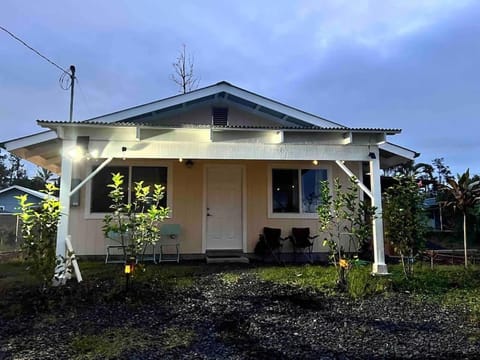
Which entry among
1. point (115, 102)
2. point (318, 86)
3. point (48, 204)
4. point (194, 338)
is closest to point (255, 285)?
point (194, 338)

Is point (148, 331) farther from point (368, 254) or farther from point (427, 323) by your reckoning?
point (368, 254)

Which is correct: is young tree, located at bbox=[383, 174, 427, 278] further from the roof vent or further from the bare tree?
the bare tree

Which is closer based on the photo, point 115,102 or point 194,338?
point 194,338

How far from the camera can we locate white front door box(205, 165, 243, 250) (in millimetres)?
8375

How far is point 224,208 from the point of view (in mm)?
8469

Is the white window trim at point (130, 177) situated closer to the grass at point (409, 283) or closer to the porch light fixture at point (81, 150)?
the porch light fixture at point (81, 150)

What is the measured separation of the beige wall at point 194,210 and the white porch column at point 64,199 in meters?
2.21

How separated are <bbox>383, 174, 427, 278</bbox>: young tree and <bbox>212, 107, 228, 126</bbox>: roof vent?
4.09m

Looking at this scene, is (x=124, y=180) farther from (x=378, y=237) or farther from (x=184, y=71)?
(x=184, y=71)

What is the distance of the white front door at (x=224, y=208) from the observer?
8375 mm

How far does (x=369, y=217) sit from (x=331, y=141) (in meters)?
1.52

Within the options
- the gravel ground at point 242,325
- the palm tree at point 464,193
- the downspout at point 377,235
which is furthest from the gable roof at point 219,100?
the gravel ground at point 242,325

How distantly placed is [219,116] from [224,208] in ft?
6.97

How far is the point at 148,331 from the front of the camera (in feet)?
12.4
